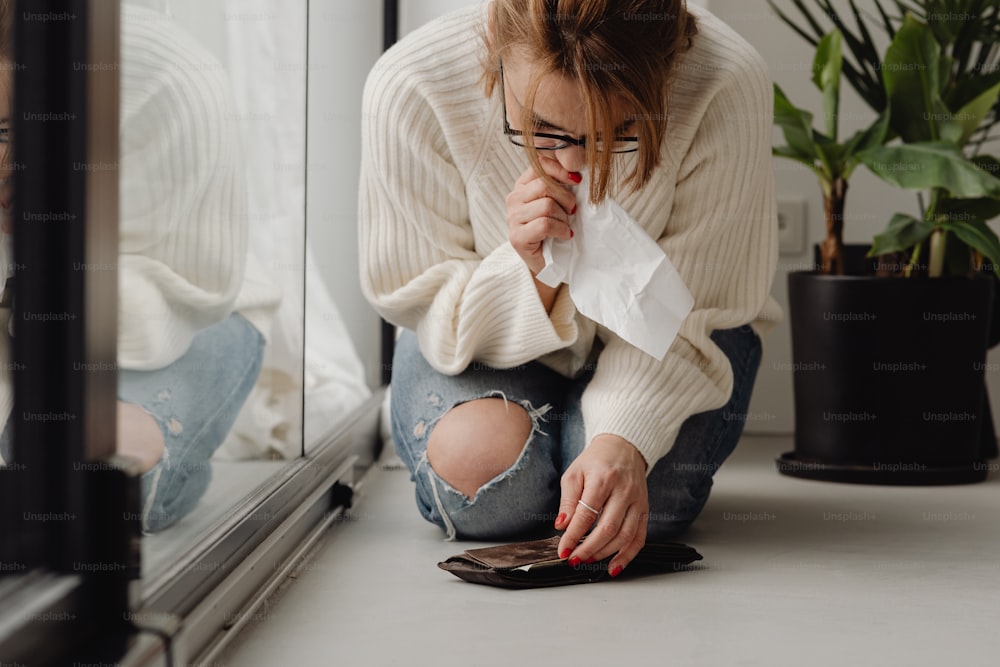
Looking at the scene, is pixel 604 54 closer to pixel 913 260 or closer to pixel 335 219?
pixel 335 219

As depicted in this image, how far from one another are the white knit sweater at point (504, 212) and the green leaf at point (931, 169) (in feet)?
1.10

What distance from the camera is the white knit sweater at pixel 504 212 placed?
1079mm

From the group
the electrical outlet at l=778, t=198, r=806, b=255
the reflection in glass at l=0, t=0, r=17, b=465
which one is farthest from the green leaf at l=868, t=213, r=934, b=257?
the reflection in glass at l=0, t=0, r=17, b=465

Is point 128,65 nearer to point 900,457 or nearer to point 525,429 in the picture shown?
point 525,429

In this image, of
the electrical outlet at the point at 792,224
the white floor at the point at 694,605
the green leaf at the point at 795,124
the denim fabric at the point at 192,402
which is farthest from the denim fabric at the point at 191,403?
the electrical outlet at the point at 792,224

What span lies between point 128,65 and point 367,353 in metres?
1.16

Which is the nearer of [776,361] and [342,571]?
[342,571]

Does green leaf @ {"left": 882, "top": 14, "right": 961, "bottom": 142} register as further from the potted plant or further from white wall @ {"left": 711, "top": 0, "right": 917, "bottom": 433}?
white wall @ {"left": 711, "top": 0, "right": 917, "bottom": 433}

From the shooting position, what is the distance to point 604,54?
87 centimetres

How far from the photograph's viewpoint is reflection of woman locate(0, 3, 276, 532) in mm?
685

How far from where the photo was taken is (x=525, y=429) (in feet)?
3.65

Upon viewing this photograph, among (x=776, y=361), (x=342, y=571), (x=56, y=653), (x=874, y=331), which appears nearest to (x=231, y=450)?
(x=342, y=571)

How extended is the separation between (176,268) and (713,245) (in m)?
0.56

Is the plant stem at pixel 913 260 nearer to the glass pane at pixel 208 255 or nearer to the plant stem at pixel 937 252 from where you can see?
the plant stem at pixel 937 252
